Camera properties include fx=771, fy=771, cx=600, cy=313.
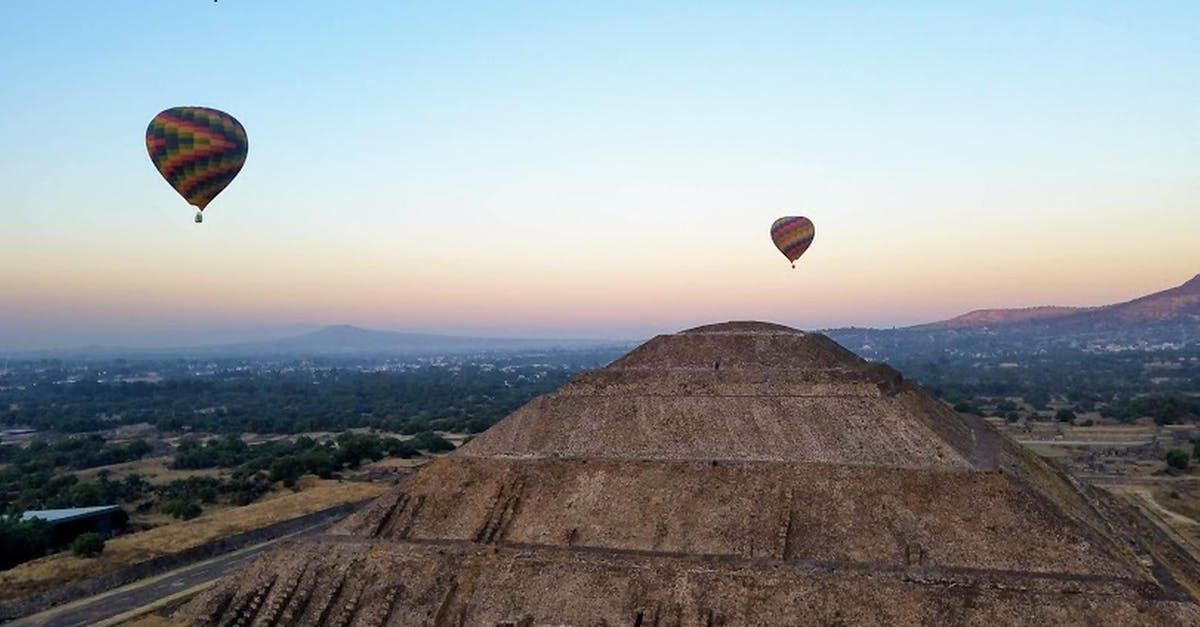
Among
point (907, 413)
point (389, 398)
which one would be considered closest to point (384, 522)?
point (907, 413)

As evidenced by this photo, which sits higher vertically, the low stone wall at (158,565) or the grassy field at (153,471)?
the low stone wall at (158,565)

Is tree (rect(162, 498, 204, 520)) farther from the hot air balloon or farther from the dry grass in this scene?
the hot air balloon

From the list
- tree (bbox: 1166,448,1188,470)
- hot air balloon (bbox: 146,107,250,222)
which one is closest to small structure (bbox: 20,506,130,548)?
hot air balloon (bbox: 146,107,250,222)

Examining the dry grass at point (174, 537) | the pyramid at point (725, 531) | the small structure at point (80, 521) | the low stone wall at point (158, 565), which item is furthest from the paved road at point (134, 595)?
the small structure at point (80, 521)

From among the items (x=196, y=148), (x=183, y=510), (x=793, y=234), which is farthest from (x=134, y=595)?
(x=793, y=234)

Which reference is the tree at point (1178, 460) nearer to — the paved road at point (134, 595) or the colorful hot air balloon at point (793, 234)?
the colorful hot air balloon at point (793, 234)
